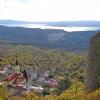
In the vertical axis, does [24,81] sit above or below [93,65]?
below

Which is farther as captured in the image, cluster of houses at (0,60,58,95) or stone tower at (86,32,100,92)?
cluster of houses at (0,60,58,95)

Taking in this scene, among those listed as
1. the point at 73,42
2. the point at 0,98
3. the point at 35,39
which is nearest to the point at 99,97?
the point at 0,98

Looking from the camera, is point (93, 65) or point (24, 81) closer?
point (93, 65)

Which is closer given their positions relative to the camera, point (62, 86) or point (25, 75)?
point (62, 86)

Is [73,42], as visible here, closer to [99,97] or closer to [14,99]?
[14,99]

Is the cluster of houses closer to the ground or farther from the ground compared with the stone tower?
closer to the ground

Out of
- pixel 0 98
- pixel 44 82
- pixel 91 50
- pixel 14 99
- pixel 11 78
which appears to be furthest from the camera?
pixel 44 82

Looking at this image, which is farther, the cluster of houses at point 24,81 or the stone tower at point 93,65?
the cluster of houses at point 24,81

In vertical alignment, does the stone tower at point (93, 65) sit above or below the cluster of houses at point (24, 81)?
above
